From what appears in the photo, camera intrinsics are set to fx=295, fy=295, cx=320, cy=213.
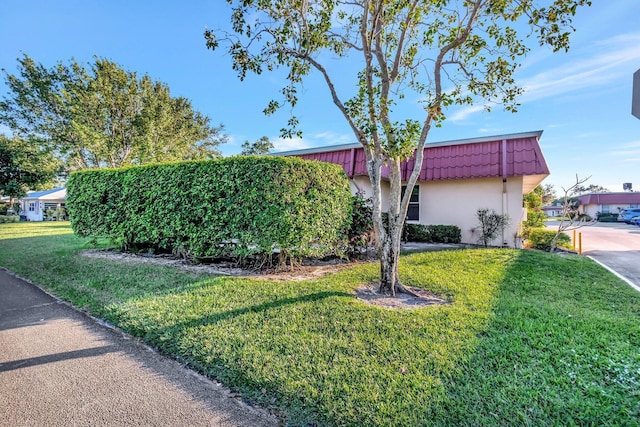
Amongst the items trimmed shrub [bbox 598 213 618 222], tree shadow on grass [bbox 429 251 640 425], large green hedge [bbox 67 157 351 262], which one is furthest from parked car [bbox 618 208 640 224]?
large green hedge [bbox 67 157 351 262]

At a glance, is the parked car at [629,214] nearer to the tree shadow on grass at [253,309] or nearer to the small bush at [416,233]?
the small bush at [416,233]

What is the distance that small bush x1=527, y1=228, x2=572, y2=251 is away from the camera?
1039 cm

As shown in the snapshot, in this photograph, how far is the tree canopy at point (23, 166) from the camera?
19.3m

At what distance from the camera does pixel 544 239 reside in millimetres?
10469

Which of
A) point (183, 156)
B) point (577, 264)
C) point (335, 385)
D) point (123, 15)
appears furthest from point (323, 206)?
point (183, 156)

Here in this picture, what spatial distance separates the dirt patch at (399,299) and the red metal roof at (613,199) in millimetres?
48787

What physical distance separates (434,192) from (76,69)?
2325 centimetres

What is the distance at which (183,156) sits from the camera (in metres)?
24.1

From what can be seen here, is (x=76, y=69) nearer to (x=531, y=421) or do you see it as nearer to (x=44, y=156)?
(x=44, y=156)

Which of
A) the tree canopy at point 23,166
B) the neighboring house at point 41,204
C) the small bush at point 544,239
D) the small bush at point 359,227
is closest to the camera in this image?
the small bush at point 359,227

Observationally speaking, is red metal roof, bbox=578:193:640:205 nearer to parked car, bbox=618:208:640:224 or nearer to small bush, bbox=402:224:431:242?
parked car, bbox=618:208:640:224

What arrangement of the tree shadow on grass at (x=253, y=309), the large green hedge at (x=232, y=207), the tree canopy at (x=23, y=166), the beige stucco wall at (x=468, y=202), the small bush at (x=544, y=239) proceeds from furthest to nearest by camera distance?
1. the tree canopy at (x=23, y=166)
2. the beige stucco wall at (x=468, y=202)
3. the small bush at (x=544, y=239)
4. the large green hedge at (x=232, y=207)
5. the tree shadow on grass at (x=253, y=309)

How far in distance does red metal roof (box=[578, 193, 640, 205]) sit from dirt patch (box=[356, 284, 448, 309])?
4879 centimetres

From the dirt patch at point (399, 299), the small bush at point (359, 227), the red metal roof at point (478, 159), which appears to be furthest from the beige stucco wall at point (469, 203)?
the dirt patch at point (399, 299)
